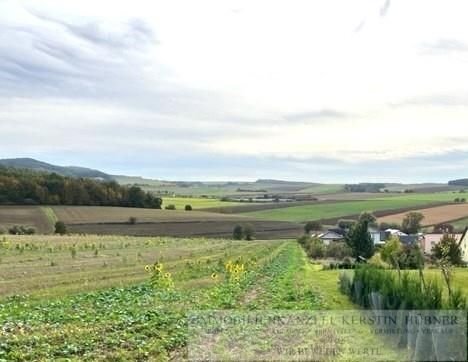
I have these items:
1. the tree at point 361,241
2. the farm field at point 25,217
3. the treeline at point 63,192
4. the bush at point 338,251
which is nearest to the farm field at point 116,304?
the farm field at point 25,217

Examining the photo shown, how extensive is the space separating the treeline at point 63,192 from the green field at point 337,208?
72.4 feet

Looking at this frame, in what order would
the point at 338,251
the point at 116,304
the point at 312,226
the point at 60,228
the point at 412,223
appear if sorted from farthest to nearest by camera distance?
1. the point at 312,226
2. the point at 412,223
3. the point at 338,251
4. the point at 60,228
5. the point at 116,304

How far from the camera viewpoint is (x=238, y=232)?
297 feet

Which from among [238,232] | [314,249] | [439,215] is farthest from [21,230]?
[439,215]

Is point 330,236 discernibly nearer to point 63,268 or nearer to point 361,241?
point 361,241

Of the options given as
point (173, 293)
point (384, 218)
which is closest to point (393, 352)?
point (173, 293)

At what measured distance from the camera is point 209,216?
101 meters

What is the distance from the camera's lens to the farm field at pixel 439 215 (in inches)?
4008

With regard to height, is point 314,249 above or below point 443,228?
below

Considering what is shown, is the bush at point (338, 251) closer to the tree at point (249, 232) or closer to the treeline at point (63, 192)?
the tree at point (249, 232)

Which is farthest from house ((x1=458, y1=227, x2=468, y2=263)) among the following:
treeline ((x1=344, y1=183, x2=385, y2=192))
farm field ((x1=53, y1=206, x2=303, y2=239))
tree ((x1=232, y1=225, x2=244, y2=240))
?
treeline ((x1=344, y1=183, x2=385, y2=192))

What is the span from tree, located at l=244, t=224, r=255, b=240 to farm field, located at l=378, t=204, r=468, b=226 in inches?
1221

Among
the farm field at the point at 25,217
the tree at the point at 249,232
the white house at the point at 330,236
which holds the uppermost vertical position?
the farm field at the point at 25,217

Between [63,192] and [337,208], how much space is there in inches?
2194
